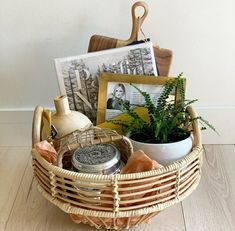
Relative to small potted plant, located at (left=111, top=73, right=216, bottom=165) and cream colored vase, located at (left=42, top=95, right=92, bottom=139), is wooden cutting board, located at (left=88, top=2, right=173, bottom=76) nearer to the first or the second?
small potted plant, located at (left=111, top=73, right=216, bottom=165)

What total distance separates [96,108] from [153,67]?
0.18 meters

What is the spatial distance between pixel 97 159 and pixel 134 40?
372 mm

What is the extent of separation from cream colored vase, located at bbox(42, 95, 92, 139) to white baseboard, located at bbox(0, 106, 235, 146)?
343 millimetres

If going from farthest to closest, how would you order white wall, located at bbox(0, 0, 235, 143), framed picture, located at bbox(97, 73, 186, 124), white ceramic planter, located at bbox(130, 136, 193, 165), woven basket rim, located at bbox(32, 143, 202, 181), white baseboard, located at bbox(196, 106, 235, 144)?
white baseboard, located at bbox(196, 106, 235, 144), white wall, located at bbox(0, 0, 235, 143), framed picture, located at bbox(97, 73, 186, 124), white ceramic planter, located at bbox(130, 136, 193, 165), woven basket rim, located at bbox(32, 143, 202, 181)

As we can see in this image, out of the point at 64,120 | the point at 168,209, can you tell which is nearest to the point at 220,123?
the point at 168,209

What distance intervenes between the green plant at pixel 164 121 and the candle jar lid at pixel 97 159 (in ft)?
0.26

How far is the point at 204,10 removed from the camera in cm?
111

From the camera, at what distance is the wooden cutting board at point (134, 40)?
1038 millimetres

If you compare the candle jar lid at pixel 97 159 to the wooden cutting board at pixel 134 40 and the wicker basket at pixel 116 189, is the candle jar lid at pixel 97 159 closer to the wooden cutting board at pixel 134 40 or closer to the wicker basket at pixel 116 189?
the wicker basket at pixel 116 189

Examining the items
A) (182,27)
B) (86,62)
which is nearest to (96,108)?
(86,62)

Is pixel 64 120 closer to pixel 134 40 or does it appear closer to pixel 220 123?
pixel 134 40

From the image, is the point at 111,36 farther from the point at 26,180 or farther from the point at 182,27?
the point at 26,180

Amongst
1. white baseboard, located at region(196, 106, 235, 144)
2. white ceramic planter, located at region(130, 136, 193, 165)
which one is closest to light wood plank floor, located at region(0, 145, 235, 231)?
white baseboard, located at region(196, 106, 235, 144)

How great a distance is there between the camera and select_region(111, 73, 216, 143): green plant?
90 cm
